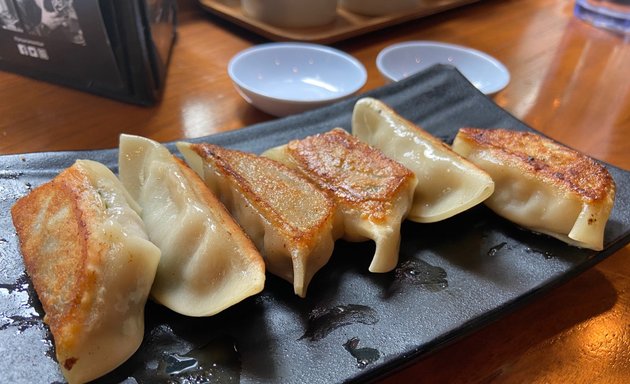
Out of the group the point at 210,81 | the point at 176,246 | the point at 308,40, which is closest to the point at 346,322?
the point at 176,246

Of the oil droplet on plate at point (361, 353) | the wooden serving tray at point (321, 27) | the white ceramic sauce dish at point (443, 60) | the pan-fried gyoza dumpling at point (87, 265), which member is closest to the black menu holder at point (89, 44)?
the wooden serving tray at point (321, 27)

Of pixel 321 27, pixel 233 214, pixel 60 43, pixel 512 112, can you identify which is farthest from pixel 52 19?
pixel 512 112

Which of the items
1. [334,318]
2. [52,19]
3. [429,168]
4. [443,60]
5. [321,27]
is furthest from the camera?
[321,27]

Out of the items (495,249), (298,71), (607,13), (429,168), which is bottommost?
(607,13)

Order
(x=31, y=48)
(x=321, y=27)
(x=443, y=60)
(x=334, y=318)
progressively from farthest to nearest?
(x=321, y=27) < (x=443, y=60) < (x=31, y=48) < (x=334, y=318)

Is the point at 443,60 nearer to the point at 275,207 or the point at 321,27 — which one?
the point at 321,27

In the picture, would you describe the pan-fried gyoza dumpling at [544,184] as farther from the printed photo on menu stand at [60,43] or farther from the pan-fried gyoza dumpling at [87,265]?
the printed photo on menu stand at [60,43]

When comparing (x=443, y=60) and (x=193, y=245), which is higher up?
(x=193, y=245)
